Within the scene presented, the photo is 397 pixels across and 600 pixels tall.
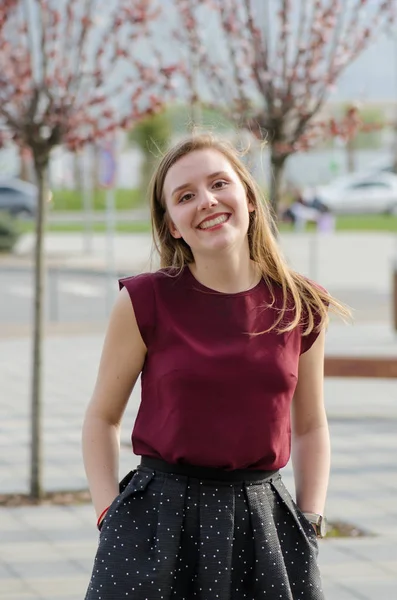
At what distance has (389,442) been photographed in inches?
338

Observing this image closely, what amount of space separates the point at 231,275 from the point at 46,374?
937cm

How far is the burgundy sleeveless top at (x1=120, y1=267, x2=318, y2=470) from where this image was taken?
2.74m

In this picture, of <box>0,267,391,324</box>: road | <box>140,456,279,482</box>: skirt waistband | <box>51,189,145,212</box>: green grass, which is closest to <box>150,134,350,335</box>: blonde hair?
<box>140,456,279,482</box>: skirt waistband

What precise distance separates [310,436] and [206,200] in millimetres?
604

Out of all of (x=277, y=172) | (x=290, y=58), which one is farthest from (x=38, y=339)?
(x=290, y=58)

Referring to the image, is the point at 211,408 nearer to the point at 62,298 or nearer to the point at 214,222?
the point at 214,222

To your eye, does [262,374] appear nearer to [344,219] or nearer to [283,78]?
[283,78]

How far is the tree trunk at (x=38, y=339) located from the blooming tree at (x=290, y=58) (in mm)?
1154

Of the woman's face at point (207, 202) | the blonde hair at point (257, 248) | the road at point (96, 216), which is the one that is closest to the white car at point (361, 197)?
the road at point (96, 216)

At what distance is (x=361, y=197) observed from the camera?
53.6m

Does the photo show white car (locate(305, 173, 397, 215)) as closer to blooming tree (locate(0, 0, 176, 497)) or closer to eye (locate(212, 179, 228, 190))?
blooming tree (locate(0, 0, 176, 497))

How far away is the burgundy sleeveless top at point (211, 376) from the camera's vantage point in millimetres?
2742

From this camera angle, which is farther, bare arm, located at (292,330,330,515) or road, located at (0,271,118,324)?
road, located at (0,271,118,324)

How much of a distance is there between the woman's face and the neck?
3 cm
